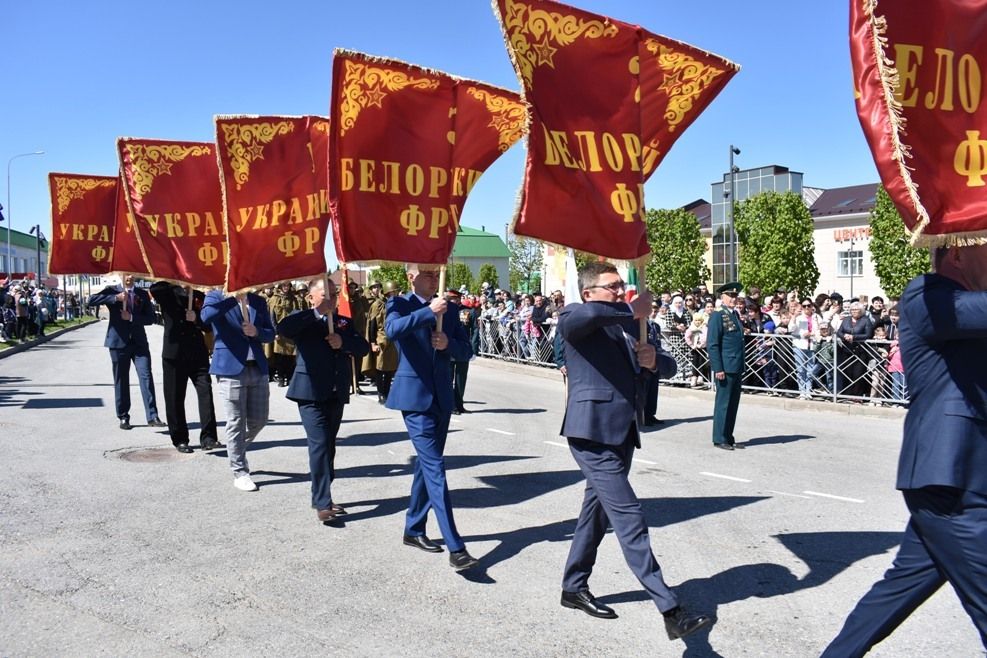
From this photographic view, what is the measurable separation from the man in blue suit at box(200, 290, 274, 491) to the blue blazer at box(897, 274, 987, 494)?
5.57 metres

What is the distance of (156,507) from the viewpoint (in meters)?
6.87

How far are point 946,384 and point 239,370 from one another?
5.93m

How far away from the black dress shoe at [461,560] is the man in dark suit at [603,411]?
0.80m

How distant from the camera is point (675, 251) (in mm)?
62469

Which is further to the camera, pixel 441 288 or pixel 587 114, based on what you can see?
pixel 441 288

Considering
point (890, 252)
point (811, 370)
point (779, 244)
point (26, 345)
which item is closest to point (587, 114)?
point (811, 370)

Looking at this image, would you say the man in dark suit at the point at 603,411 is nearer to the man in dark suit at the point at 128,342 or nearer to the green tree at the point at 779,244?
the man in dark suit at the point at 128,342

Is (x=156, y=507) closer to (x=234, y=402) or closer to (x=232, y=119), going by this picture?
(x=234, y=402)

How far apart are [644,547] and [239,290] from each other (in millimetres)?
4265

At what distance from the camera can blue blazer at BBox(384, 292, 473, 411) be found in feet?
18.5

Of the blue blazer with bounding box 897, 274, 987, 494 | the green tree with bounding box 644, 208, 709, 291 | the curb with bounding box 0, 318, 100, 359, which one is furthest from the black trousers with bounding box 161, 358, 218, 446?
the green tree with bounding box 644, 208, 709, 291

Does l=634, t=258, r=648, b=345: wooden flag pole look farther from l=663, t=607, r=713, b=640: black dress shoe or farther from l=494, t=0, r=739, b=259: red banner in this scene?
l=663, t=607, r=713, b=640: black dress shoe

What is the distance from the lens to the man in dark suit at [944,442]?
10.3ft

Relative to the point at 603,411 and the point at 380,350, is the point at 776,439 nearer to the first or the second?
the point at 380,350
